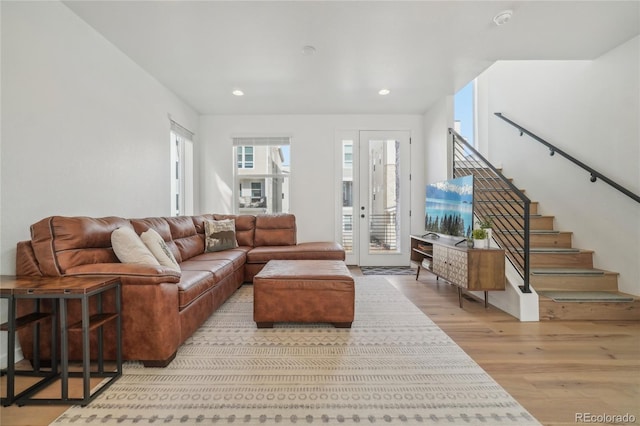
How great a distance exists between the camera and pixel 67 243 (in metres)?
1.79

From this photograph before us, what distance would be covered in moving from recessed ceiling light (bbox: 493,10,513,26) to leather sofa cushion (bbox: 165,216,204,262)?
12.2 feet

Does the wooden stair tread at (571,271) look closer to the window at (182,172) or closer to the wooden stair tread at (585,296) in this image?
the wooden stair tread at (585,296)

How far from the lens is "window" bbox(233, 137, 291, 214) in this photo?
5047 mm

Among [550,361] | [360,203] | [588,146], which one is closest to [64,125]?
[550,361]

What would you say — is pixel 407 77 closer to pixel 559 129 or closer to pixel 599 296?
pixel 559 129

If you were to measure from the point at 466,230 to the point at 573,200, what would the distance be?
57.9 inches

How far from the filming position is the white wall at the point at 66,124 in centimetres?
181

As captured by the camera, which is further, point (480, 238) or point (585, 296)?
point (480, 238)

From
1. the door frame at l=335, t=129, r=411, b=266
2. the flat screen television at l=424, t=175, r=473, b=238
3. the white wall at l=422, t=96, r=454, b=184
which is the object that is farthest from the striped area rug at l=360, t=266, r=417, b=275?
the white wall at l=422, t=96, r=454, b=184

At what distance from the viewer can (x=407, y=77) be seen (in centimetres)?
350

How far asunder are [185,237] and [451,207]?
10.6 ft

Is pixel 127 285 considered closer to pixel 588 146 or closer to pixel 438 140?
pixel 438 140

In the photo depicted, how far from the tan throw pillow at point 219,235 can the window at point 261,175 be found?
109 cm

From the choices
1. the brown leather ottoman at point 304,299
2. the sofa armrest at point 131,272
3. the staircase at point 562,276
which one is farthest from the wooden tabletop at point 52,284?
the staircase at point 562,276
